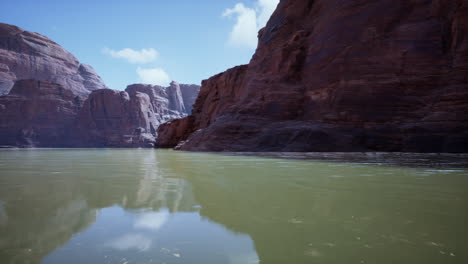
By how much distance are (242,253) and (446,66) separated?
1557 cm

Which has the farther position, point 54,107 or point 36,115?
point 54,107

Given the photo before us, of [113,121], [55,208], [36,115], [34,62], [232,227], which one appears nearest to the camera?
[232,227]

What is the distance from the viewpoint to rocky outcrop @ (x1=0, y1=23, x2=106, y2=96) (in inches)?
2908

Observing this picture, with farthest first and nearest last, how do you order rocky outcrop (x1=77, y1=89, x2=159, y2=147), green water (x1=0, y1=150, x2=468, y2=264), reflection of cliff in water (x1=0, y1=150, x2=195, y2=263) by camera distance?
rocky outcrop (x1=77, y1=89, x2=159, y2=147)
reflection of cliff in water (x1=0, y1=150, x2=195, y2=263)
green water (x1=0, y1=150, x2=468, y2=264)

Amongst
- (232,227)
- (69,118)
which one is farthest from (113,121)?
(232,227)

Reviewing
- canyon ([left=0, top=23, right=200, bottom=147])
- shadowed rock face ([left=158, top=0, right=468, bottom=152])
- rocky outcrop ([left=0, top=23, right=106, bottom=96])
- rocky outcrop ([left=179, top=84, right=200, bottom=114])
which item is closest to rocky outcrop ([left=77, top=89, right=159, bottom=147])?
canyon ([left=0, top=23, right=200, bottom=147])

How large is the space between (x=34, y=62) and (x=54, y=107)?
26.5 meters

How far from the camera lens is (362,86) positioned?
14.4 m

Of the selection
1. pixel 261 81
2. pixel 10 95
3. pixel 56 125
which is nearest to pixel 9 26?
pixel 10 95

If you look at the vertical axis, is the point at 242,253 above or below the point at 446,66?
below

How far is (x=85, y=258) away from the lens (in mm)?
1263

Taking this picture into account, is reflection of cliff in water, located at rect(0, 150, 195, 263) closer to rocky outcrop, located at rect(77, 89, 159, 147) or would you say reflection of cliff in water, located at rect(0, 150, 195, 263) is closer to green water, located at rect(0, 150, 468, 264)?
green water, located at rect(0, 150, 468, 264)

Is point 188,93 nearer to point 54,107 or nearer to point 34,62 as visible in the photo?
point 34,62

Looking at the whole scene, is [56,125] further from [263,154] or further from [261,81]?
[263,154]
